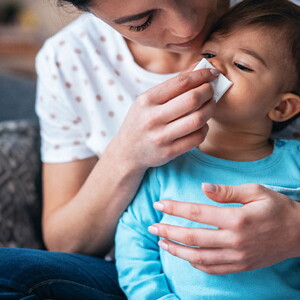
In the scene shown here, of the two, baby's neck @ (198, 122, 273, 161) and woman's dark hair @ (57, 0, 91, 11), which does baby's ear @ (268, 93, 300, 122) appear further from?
woman's dark hair @ (57, 0, 91, 11)

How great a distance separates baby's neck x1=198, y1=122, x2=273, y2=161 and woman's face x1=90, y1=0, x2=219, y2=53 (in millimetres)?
239

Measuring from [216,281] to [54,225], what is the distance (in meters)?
0.55

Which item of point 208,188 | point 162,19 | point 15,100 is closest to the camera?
point 208,188

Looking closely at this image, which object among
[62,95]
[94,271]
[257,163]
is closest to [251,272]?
[257,163]

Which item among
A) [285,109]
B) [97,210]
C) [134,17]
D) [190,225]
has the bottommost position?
[97,210]

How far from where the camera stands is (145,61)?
135cm

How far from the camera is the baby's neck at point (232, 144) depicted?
113 cm

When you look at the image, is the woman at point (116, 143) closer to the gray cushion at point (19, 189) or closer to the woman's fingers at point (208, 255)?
the woman's fingers at point (208, 255)

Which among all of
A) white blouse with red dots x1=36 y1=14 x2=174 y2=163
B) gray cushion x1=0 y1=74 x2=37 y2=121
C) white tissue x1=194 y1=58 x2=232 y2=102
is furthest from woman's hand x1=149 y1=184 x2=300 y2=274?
gray cushion x1=0 y1=74 x2=37 y2=121

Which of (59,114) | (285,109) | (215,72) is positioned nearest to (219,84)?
(215,72)

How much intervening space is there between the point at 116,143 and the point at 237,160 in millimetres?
317

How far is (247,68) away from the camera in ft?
3.45

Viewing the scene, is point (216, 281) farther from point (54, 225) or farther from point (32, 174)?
point (32, 174)

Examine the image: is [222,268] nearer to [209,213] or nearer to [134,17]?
[209,213]
